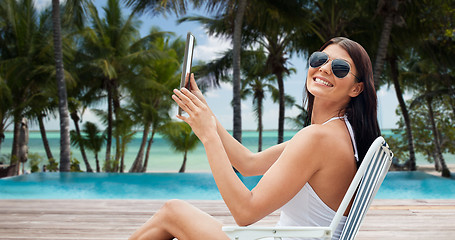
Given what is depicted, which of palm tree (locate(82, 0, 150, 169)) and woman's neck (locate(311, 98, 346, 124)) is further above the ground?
palm tree (locate(82, 0, 150, 169))

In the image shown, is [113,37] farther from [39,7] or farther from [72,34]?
[39,7]

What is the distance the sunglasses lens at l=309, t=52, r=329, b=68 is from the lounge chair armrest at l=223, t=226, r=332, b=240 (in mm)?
549

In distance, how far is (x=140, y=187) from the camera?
9.84 meters

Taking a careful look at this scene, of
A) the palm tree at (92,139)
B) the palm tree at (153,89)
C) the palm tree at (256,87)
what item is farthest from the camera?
the palm tree at (256,87)

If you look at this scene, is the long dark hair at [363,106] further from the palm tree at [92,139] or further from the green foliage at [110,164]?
the palm tree at [92,139]

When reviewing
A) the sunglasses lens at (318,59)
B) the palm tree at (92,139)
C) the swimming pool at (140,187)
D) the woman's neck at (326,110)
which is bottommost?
the swimming pool at (140,187)

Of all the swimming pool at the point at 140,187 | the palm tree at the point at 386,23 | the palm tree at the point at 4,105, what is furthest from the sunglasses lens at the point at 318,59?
the palm tree at the point at 4,105

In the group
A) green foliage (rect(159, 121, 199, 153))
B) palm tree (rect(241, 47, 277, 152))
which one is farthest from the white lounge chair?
palm tree (rect(241, 47, 277, 152))

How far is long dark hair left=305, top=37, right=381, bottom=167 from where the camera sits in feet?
4.34

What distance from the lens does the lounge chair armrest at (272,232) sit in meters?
1.16

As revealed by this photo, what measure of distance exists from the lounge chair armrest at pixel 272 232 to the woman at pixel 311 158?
3 centimetres

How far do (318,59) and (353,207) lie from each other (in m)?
0.50

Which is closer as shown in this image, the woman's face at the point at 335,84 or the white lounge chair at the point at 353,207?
the white lounge chair at the point at 353,207

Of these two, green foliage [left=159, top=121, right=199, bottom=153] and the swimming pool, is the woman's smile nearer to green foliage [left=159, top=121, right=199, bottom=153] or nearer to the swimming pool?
the swimming pool
